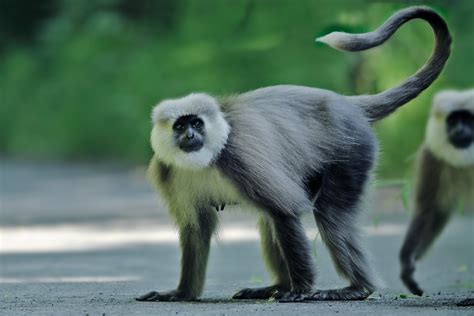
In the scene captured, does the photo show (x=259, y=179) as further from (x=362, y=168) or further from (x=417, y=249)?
(x=417, y=249)

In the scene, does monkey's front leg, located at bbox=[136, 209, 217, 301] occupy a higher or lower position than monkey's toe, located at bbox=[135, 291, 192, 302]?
higher

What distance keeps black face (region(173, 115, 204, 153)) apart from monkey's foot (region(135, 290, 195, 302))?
1.07 meters

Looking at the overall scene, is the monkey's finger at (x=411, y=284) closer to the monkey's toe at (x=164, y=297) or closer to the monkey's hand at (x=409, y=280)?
→ the monkey's hand at (x=409, y=280)

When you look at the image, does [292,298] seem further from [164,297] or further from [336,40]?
[336,40]

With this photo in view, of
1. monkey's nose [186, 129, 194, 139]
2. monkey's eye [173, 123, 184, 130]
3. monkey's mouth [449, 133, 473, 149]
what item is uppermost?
monkey's mouth [449, 133, 473, 149]

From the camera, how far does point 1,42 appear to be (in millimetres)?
33188

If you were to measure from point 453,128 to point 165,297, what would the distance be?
411 centimetres

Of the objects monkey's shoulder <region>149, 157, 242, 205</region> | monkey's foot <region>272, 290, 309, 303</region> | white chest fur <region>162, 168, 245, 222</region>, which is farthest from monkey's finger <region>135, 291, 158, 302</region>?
monkey's foot <region>272, 290, 309, 303</region>

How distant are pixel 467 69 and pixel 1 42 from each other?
19574 millimetres

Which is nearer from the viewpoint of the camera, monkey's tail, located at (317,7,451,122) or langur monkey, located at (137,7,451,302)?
langur monkey, located at (137,7,451,302)

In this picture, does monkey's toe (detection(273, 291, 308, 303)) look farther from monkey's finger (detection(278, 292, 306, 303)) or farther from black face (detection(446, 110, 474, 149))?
black face (detection(446, 110, 474, 149))

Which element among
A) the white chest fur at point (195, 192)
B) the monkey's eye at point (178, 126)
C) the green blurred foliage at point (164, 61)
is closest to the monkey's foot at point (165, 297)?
the white chest fur at point (195, 192)

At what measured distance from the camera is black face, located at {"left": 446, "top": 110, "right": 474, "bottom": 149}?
36.4 feet

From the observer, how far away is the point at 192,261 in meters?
8.27
